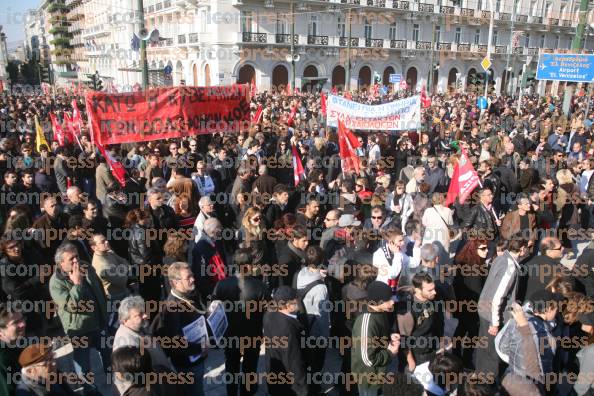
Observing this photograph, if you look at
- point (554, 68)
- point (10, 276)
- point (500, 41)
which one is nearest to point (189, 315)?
point (10, 276)

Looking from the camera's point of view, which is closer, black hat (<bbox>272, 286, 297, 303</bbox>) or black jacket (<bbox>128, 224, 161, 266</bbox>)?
black hat (<bbox>272, 286, 297, 303</bbox>)

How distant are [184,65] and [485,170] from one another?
3481 centimetres

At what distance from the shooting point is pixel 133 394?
2.82 metres

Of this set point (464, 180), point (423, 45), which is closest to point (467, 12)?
point (423, 45)

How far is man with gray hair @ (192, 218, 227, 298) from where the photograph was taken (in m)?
5.03

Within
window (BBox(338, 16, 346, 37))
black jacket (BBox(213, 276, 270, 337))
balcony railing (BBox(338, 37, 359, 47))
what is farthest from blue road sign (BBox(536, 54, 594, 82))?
window (BBox(338, 16, 346, 37))

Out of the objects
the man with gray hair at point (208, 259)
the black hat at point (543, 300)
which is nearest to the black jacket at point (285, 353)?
the man with gray hair at point (208, 259)

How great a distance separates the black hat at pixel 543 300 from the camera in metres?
3.91

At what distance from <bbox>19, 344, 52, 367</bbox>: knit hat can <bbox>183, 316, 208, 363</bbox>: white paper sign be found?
97 centimetres

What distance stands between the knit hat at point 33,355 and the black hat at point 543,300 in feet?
12.6

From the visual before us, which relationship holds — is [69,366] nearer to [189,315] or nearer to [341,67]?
[189,315]

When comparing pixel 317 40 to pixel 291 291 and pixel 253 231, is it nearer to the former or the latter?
pixel 253 231

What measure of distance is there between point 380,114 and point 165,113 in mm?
4852

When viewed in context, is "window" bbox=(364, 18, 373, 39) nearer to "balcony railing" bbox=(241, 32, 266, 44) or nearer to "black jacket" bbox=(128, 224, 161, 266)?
"balcony railing" bbox=(241, 32, 266, 44)
